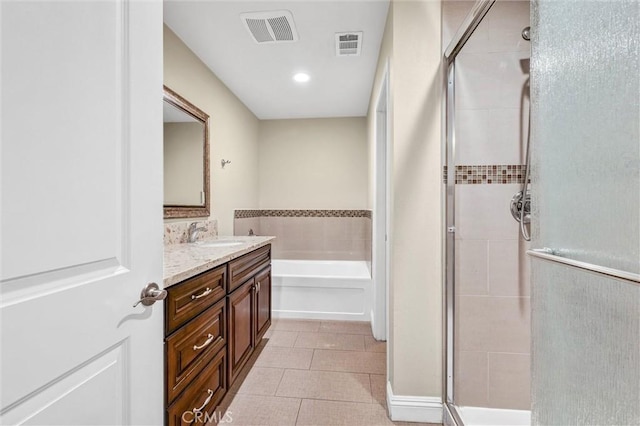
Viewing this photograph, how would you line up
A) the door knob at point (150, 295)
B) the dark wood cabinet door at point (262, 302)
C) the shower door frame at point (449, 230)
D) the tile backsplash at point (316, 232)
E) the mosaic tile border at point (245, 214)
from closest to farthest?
1. the door knob at point (150, 295)
2. the shower door frame at point (449, 230)
3. the dark wood cabinet door at point (262, 302)
4. the mosaic tile border at point (245, 214)
5. the tile backsplash at point (316, 232)

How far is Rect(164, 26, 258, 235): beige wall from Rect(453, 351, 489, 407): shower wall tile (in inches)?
89.0

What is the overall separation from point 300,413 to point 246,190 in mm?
2580

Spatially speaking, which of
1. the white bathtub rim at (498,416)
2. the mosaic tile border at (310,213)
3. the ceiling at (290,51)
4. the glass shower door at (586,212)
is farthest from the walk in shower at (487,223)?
the mosaic tile border at (310,213)

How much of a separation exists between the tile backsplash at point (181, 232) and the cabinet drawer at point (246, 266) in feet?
1.82

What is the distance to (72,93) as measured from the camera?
2.08 ft

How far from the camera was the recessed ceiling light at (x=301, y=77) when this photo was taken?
2.81 m

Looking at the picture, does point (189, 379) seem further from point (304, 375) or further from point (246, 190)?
point (246, 190)

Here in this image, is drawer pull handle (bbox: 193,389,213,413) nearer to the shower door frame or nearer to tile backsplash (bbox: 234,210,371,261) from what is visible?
the shower door frame

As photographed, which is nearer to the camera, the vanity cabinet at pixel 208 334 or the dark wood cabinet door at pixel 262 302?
the vanity cabinet at pixel 208 334

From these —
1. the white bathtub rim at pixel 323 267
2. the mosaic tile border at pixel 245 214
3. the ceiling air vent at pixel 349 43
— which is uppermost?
the ceiling air vent at pixel 349 43

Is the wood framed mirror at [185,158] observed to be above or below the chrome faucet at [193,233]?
above

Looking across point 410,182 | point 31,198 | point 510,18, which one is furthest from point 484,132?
point 31,198

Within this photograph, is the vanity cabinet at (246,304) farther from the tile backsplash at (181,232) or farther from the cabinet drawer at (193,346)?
the tile backsplash at (181,232)

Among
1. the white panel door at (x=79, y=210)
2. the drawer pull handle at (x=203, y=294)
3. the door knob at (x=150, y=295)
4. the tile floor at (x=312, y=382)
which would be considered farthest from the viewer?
the tile floor at (x=312, y=382)
